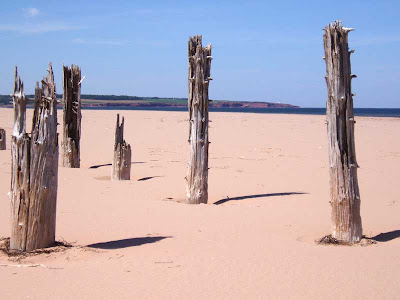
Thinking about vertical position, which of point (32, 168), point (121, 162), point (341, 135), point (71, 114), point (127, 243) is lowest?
point (127, 243)

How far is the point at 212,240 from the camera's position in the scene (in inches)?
254

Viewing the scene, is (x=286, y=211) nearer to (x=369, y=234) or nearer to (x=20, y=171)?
(x=369, y=234)

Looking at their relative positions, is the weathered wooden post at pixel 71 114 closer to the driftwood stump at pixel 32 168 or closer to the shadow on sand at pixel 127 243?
the shadow on sand at pixel 127 243

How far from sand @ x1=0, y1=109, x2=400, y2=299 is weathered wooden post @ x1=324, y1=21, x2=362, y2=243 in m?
0.34

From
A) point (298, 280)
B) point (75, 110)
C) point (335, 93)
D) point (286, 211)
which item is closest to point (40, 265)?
point (298, 280)

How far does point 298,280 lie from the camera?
5012mm

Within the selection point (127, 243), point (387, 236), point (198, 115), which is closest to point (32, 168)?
point (127, 243)

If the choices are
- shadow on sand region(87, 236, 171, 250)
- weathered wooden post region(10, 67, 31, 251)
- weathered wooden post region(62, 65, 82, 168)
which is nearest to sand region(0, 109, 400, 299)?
shadow on sand region(87, 236, 171, 250)

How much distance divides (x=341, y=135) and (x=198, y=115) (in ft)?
10.6

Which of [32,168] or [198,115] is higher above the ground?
[198,115]

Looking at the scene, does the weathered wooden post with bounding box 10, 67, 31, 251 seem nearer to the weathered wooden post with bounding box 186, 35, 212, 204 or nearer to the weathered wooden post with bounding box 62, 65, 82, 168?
the weathered wooden post with bounding box 186, 35, 212, 204

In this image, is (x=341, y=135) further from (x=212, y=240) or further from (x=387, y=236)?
(x=212, y=240)

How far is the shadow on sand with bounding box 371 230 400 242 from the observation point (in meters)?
6.69

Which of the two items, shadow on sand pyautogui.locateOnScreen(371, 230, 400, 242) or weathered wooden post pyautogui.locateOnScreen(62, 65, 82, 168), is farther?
weathered wooden post pyautogui.locateOnScreen(62, 65, 82, 168)
